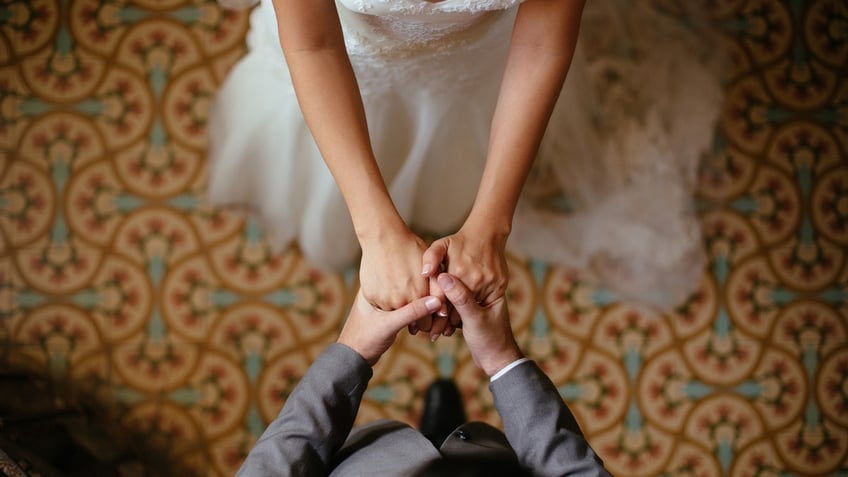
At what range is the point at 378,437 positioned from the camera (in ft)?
2.63

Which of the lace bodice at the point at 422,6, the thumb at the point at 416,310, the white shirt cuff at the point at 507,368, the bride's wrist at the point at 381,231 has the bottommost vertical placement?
the white shirt cuff at the point at 507,368

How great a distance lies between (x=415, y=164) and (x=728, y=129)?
725mm

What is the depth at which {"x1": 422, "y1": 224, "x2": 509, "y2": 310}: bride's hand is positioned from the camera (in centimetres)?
82

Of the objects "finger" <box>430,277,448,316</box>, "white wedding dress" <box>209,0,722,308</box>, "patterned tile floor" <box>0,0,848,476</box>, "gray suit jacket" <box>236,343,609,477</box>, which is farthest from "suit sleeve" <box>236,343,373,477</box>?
"patterned tile floor" <box>0,0,848,476</box>

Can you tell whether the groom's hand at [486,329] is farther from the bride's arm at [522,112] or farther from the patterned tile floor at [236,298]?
the patterned tile floor at [236,298]

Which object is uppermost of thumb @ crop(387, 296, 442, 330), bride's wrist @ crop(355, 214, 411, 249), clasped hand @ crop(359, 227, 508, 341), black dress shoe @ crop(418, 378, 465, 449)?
bride's wrist @ crop(355, 214, 411, 249)

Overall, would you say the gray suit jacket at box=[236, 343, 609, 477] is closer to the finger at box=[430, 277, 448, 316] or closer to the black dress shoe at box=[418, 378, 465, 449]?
the finger at box=[430, 277, 448, 316]

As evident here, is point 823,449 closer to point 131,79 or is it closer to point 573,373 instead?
point 573,373

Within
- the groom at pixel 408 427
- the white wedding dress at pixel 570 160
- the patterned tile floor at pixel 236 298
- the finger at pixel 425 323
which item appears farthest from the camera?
the patterned tile floor at pixel 236 298

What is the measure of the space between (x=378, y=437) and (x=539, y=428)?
0.18 m

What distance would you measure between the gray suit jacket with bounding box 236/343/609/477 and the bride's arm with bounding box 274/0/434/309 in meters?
0.10

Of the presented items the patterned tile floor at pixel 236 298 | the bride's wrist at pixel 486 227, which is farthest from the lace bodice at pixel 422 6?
the patterned tile floor at pixel 236 298

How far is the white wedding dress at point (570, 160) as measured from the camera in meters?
1.38

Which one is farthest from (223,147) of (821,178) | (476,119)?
(821,178)
